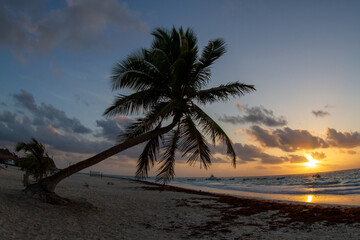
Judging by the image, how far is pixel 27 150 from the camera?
11.5 metres

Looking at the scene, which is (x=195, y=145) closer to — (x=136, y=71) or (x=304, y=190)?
(x=136, y=71)

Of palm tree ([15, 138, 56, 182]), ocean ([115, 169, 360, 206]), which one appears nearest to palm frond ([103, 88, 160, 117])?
palm tree ([15, 138, 56, 182])

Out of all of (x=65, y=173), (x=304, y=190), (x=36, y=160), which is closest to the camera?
(x=65, y=173)

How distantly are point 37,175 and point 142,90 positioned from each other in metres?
8.12

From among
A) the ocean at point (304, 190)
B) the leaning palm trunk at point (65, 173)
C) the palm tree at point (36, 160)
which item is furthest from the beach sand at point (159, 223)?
the ocean at point (304, 190)

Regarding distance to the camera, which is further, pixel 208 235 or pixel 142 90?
pixel 142 90

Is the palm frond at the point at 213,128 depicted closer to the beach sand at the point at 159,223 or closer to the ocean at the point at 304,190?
the beach sand at the point at 159,223

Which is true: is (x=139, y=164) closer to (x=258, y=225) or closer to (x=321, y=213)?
(x=258, y=225)

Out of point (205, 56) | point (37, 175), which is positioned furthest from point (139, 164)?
point (37, 175)

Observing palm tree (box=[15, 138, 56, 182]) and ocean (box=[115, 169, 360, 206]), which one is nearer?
palm tree (box=[15, 138, 56, 182])

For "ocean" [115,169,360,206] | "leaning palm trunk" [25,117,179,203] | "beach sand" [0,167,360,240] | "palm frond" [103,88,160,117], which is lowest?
"ocean" [115,169,360,206]

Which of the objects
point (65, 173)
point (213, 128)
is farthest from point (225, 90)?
point (65, 173)

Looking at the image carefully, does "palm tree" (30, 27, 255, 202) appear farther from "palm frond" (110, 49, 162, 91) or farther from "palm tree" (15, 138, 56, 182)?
"palm tree" (15, 138, 56, 182)

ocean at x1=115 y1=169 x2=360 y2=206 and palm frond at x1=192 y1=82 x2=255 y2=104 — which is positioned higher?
palm frond at x1=192 y1=82 x2=255 y2=104
